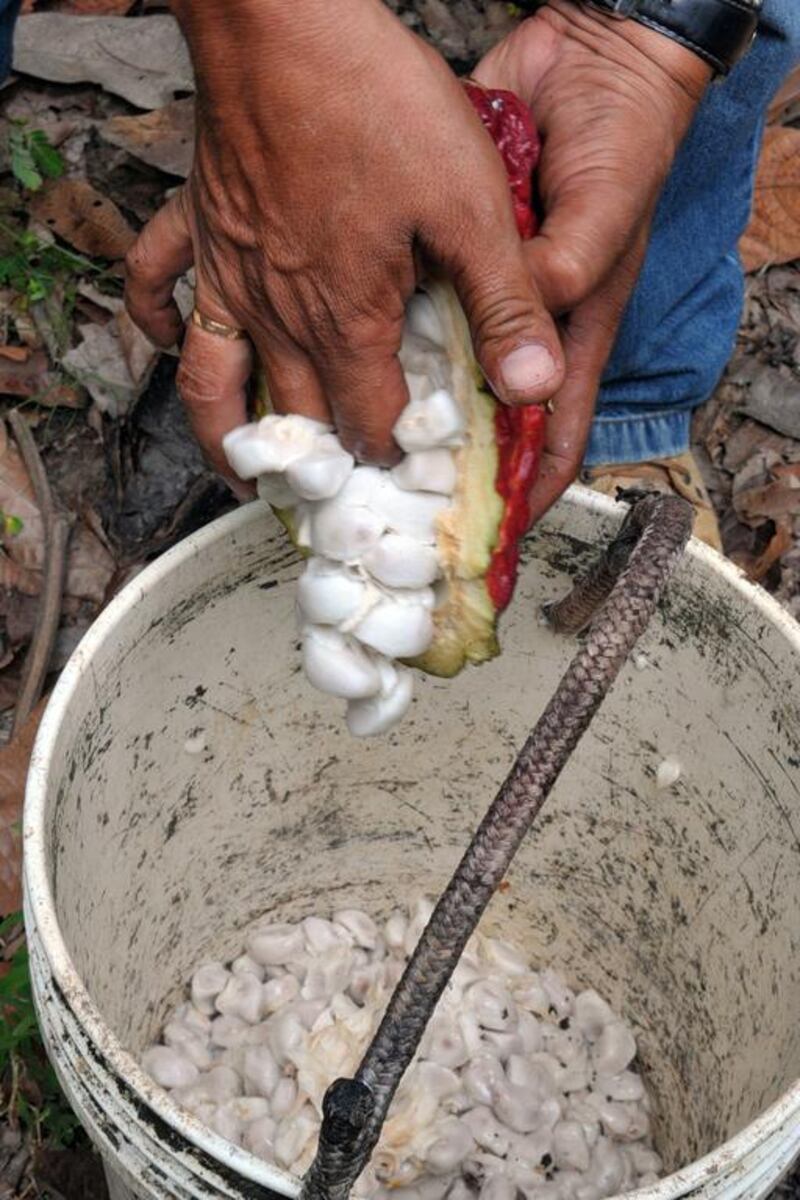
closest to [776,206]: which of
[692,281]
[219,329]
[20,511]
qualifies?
[692,281]

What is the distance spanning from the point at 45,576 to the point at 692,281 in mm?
728

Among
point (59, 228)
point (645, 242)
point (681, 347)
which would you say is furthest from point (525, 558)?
point (59, 228)

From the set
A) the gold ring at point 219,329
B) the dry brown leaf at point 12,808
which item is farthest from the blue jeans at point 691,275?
the dry brown leaf at point 12,808

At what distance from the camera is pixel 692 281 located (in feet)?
4.73

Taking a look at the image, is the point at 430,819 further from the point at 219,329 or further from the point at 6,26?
the point at 6,26

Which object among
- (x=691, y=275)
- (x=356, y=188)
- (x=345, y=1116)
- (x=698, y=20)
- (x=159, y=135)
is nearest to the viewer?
(x=345, y=1116)

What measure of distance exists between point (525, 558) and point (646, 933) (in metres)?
0.38

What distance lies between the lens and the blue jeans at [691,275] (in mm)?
1254

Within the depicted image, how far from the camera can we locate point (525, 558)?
110 centimetres

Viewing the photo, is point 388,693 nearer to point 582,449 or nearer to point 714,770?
point 582,449

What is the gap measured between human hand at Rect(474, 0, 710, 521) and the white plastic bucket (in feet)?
0.32

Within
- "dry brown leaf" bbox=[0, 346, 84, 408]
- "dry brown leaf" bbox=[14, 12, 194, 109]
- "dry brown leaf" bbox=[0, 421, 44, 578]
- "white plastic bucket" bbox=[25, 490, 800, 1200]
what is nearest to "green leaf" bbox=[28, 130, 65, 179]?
"dry brown leaf" bbox=[14, 12, 194, 109]

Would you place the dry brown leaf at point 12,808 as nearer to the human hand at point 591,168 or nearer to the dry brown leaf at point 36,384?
the dry brown leaf at point 36,384

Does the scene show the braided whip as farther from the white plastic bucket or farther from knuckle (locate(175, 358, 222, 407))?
knuckle (locate(175, 358, 222, 407))
